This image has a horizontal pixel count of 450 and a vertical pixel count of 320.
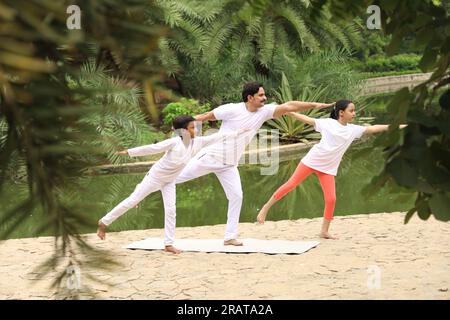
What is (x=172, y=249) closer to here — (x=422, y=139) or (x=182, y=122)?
(x=182, y=122)

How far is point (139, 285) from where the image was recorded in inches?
271

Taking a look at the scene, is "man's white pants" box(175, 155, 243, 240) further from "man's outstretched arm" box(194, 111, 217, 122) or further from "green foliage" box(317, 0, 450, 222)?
"green foliage" box(317, 0, 450, 222)

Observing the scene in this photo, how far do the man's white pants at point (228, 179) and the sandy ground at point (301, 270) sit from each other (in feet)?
1.59

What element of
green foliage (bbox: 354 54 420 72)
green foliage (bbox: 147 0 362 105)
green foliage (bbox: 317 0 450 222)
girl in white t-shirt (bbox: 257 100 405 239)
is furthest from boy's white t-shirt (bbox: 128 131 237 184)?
green foliage (bbox: 354 54 420 72)

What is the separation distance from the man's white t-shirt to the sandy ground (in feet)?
3.41

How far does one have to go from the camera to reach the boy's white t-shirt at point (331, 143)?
880cm

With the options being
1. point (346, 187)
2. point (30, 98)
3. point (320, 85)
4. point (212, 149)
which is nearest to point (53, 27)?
point (30, 98)

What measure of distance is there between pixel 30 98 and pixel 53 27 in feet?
0.15

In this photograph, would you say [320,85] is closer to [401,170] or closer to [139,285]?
[139,285]

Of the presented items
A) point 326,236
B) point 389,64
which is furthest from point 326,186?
point 389,64

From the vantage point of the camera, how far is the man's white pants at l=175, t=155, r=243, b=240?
837cm

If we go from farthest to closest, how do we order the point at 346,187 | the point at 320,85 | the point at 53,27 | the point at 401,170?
1. the point at 320,85
2. the point at 346,187
3. the point at 401,170
4. the point at 53,27

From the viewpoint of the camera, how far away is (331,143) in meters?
8.84

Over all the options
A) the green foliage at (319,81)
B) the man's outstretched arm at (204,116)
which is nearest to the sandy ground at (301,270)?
the man's outstretched arm at (204,116)
